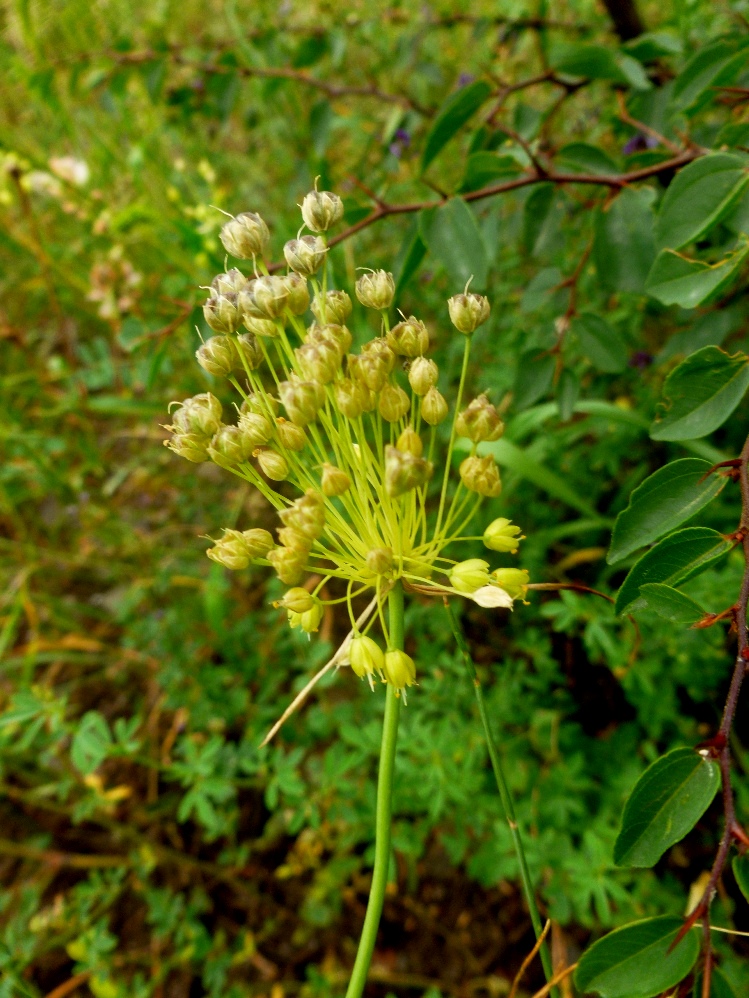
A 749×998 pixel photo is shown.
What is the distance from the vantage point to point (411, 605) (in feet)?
5.54

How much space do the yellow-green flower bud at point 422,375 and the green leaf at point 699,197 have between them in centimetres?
37

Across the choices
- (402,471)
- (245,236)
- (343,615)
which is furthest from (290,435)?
(343,615)

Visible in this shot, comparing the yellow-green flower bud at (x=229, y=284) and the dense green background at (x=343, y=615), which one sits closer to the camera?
the yellow-green flower bud at (x=229, y=284)

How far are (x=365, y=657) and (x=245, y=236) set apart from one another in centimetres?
51

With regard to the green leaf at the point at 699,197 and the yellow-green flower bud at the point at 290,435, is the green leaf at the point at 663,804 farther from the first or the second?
the green leaf at the point at 699,197

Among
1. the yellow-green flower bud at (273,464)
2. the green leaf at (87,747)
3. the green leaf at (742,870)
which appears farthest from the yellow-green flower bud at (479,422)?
the green leaf at (87,747)

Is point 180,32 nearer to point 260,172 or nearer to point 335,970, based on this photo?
point 260,172

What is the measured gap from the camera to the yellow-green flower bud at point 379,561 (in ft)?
2.35

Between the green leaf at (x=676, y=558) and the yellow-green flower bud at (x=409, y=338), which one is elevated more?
the yellow-green flower bud at (x=409, y=338)

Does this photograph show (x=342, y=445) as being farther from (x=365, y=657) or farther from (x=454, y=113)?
(x=454, y=113)

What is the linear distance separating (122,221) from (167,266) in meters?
0.40

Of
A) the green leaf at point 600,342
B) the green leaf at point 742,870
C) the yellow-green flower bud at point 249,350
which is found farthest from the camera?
the green leaf at point 600,342

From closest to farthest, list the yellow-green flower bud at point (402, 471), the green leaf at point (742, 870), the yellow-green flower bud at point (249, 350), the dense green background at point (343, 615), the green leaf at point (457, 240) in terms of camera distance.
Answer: the green leaf at point (742, 870) → the yellow-green flower bud at point (402, 471) → the yellow-green flower bud at point (249, 350) → the green leaf at point (457, 240) → the dense green background at point (343, 615)

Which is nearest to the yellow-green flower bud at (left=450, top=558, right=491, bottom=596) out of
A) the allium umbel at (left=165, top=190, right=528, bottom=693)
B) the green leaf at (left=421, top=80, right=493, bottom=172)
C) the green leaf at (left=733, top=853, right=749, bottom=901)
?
the allium umbel at (left=165, top=190, right=528, bottom=693)
